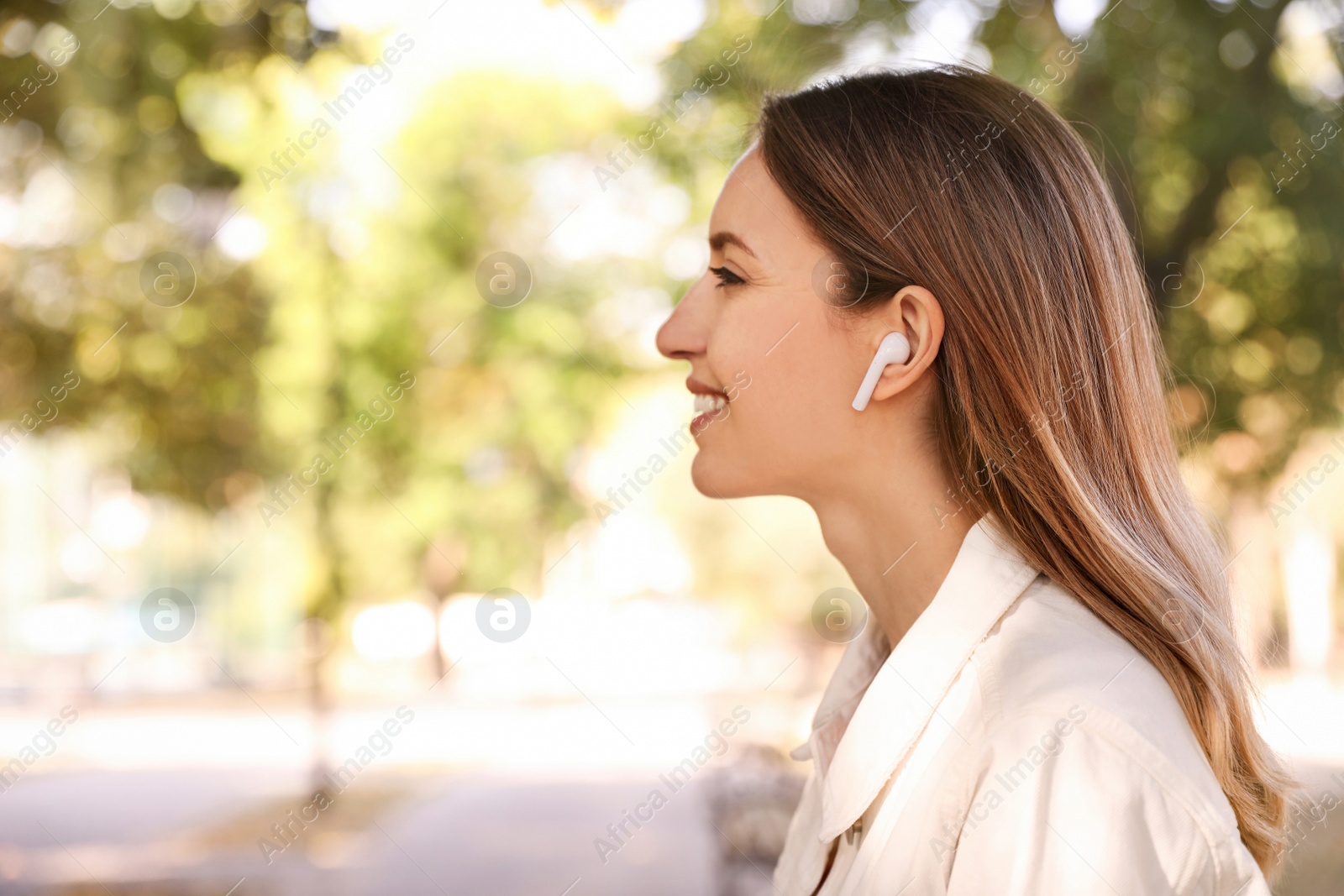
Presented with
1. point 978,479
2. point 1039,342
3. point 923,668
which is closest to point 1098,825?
point 923,668

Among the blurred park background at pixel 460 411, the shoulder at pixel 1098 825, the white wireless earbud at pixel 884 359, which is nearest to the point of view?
the shoulder at pixel 1098 825

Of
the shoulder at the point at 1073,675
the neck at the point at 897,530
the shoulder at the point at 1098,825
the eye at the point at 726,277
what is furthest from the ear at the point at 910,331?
the shoulder at the point at 1098,825

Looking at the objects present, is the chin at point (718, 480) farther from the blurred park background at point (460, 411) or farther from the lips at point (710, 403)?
the blurred park background at point (460, 411)

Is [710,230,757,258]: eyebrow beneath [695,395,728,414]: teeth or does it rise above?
above

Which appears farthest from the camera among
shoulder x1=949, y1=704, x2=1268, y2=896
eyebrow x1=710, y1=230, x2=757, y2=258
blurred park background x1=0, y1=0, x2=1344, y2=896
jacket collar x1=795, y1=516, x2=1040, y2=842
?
blurred park background x1=0, y1=0, x2=1344, y2=896

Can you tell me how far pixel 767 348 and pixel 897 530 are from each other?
331 millimetres

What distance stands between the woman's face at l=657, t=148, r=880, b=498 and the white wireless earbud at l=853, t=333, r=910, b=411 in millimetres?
41

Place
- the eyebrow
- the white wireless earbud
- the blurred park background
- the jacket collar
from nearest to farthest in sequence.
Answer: the jacket collar, the white wireless earbud, the eyebrow, the blurred park background

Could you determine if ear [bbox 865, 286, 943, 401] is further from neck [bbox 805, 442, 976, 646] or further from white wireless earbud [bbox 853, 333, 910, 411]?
neck [bbox 805, 442, 976, 646]

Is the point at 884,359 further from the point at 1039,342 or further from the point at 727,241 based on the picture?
the point at 727,241

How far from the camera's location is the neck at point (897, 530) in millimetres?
1664

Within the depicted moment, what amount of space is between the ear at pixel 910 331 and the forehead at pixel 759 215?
17 cm

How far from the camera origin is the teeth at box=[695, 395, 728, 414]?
5.90ft

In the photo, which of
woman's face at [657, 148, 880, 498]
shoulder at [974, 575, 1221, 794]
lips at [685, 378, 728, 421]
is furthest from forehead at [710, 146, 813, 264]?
shoulder at [974, 575, 1221, 794]
